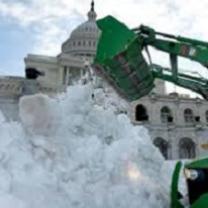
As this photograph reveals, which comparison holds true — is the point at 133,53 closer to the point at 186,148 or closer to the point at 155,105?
the point at 186,148

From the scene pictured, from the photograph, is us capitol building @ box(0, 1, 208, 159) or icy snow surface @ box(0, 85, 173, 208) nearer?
icy snow surface @ box(0, 85, 173, 208)

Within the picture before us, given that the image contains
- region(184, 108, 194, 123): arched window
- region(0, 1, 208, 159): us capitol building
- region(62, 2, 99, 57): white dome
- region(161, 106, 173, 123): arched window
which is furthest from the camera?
region(62, 2, 99, 57): white dome

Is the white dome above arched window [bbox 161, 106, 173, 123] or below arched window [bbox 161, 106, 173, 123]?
above

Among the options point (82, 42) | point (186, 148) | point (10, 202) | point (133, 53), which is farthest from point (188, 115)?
point (10, 202)

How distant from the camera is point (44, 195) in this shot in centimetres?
632

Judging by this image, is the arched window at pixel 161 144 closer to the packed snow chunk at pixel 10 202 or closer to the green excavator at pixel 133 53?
the green excavator at pixel 133 53

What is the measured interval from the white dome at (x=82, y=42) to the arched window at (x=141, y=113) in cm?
1822

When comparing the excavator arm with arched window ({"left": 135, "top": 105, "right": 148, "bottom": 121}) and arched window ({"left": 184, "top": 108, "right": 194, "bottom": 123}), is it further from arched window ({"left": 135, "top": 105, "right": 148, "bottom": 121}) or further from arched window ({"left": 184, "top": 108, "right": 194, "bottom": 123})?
arched window ({"left": 184, "top": 108, "right": 194, "bottom": 123})

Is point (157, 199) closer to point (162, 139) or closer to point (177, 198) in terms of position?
point (177, 198)

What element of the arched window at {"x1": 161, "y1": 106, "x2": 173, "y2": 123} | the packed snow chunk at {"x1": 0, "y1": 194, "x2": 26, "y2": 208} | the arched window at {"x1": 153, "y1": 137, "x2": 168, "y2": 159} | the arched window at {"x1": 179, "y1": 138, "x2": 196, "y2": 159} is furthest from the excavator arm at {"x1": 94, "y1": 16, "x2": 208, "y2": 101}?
the arched window at {"x1": 161, "y1": 106, "x2": 173, "y2": 123}

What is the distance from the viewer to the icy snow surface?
6371mm

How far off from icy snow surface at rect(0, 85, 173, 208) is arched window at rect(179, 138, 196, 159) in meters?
31.5

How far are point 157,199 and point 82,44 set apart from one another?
5668cm

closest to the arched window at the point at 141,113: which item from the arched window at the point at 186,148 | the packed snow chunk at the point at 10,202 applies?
the arched window at the point at 186,148
